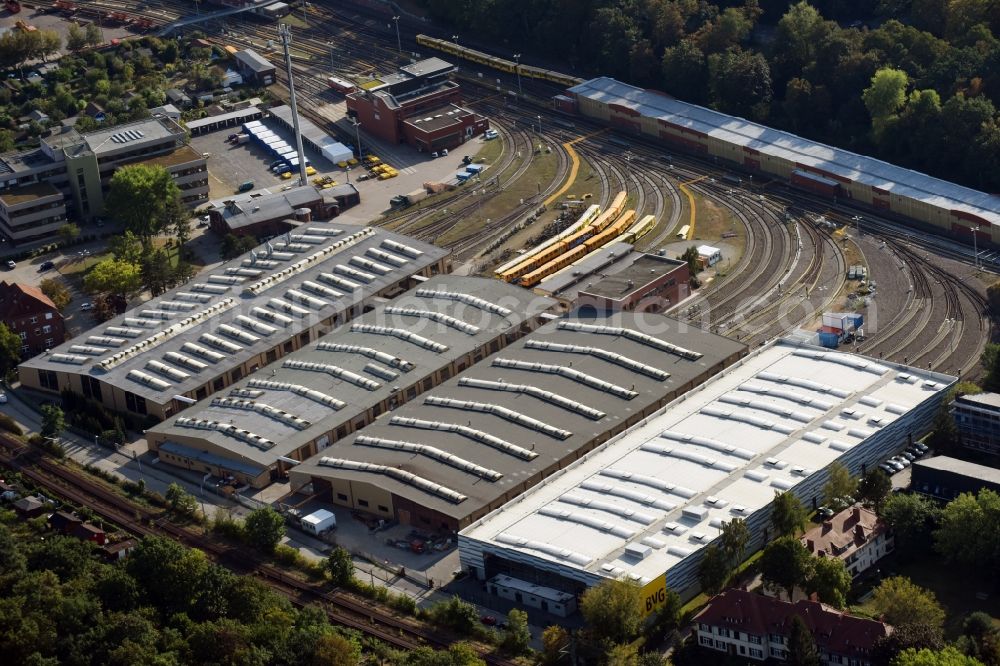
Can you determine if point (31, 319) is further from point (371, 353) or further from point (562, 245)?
point (562, 245)

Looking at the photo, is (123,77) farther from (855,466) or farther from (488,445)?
(855,466)

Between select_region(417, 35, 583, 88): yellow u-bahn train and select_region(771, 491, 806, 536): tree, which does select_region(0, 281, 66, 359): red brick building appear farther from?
select_region(417, 35, 583, 88): yellow u-bahn train

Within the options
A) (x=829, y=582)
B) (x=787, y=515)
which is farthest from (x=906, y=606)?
(x=787, y=515)

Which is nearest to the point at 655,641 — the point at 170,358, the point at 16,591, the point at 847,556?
the point at 847,556

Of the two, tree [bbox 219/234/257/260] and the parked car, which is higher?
the parked car

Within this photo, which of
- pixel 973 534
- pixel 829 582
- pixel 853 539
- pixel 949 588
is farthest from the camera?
pixel 853 539

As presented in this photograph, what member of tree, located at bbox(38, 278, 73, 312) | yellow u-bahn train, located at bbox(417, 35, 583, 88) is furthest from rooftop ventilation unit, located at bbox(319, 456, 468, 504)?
yellow u-bahn train, located at bbox(417, 35, 583, 88)
